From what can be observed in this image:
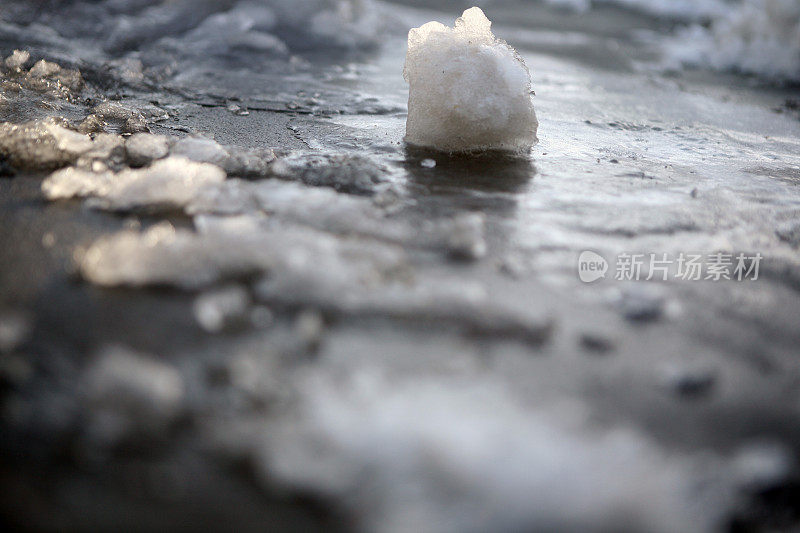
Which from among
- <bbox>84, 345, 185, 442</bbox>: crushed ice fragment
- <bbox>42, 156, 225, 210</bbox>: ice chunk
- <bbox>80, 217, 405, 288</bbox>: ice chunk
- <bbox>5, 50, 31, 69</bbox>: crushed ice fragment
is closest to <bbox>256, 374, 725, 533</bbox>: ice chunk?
<bbox>84, 345, 185, 442</bbox>: crushed ice fragment

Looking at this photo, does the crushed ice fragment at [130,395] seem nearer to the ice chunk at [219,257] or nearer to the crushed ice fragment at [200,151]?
the ice chunk at [219,257]

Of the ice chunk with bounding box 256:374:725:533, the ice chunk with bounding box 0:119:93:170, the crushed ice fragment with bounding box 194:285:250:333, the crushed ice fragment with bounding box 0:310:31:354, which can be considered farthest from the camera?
the ice chunk with bounding box 0:119:93:170

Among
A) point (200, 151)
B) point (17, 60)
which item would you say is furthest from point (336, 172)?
point (17, 60)

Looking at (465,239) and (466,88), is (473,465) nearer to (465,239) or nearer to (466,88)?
(465,239)

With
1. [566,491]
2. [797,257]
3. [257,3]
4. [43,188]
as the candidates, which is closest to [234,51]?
[257,3]

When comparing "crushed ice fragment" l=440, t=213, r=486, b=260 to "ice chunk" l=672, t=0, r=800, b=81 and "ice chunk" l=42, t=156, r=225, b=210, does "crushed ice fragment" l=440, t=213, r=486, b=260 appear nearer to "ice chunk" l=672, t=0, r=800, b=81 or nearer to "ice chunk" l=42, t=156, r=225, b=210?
"ice chunk" l=42, t=156, r=225, b=210

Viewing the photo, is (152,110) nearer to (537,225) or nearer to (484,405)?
(537,225)

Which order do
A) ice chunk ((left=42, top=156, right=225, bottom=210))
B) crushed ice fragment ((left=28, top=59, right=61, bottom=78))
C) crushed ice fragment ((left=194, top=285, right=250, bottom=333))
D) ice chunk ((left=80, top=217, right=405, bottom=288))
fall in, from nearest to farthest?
1. crushed ice fragment ((left=194, top=285, right=250, bottom=333))
2. ice chunk ((left=80, top=217, right=405, bottom=288))
3. ice chunk ((left=42, top=156, right=225, bottom=210))
4. crushed ice fragment ((left=28, top=59, right=61, bottom=78))
